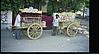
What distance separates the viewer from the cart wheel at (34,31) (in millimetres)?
7270

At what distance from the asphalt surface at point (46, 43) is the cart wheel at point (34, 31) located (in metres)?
0.08

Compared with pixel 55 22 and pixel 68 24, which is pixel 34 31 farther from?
pixel 68 24

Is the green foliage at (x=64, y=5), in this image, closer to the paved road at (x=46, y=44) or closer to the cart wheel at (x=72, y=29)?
the cart wheel at (x=72, y=29)

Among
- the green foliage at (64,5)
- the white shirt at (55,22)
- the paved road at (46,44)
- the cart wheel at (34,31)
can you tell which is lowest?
the paved road at (46,44)

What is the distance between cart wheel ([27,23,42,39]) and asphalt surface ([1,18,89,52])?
0.08 meters

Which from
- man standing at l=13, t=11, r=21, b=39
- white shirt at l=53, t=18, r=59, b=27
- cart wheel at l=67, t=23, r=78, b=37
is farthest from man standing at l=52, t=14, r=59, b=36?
man standing at l=13, t=11, r=21, b=39

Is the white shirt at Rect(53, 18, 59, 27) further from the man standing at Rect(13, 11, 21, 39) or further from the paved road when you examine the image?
the man standing at Rect(13, 11, 21, 39)

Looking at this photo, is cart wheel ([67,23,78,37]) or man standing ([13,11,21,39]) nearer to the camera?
man standing ([13,11,21,39])

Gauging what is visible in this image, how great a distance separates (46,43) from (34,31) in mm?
356

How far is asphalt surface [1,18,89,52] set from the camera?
7.20 metres

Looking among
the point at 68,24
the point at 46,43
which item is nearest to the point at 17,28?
the point at 46,43

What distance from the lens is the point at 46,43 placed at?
729 cm

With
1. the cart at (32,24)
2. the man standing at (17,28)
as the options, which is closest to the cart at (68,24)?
the cart at (32,24)
